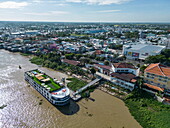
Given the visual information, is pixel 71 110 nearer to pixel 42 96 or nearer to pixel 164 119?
pixel 42 96

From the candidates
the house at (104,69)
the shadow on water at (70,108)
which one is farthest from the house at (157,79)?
the shadow on water at (70,108)

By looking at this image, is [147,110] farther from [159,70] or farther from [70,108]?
[70,108]

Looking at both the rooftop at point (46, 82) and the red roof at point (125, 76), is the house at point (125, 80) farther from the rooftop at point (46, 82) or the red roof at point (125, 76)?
the rooftop at point (46, 82)

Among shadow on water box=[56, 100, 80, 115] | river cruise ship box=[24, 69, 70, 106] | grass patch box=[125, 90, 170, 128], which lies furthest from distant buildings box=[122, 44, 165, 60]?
shadow on water box=[56, 100, 80, 115]

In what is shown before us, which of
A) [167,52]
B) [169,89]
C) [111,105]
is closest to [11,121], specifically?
[111,105]

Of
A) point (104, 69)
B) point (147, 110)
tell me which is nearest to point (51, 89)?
point (104, 69)
